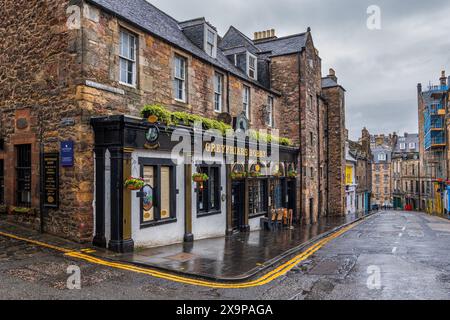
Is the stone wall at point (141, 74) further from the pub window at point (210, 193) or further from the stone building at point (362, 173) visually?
the stone building at point (362, 173)

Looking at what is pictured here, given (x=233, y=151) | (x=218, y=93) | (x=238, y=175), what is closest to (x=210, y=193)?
(x=238, y=175)

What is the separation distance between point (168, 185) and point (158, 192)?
690 mm

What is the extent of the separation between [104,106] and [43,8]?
3.73 meters

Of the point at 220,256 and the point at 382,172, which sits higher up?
the point at 382,172

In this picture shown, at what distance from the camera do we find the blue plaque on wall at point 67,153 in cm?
1099

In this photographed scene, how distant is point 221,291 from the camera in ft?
25.3

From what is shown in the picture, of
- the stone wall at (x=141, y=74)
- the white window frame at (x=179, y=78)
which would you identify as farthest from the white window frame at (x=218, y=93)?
the white window frame at (x=179, y=78)

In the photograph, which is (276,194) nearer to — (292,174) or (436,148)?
(292,174)

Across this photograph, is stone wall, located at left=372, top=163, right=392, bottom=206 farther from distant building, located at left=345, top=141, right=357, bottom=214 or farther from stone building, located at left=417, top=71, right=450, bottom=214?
distant building, located at left=345, top=141, right=357, bottom=214

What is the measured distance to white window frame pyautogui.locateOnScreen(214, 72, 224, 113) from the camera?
17.9 meters

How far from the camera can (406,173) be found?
7288 centimetres

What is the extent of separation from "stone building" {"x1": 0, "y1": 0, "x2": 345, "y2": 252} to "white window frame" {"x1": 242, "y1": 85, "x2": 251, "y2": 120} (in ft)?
7.71

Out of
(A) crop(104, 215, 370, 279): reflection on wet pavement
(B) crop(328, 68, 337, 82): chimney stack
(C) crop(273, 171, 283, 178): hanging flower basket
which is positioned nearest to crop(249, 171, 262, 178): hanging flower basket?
(C) crop(273, 171, 283, 178): hanging flower basket

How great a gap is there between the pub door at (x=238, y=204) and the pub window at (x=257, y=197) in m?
0.92
